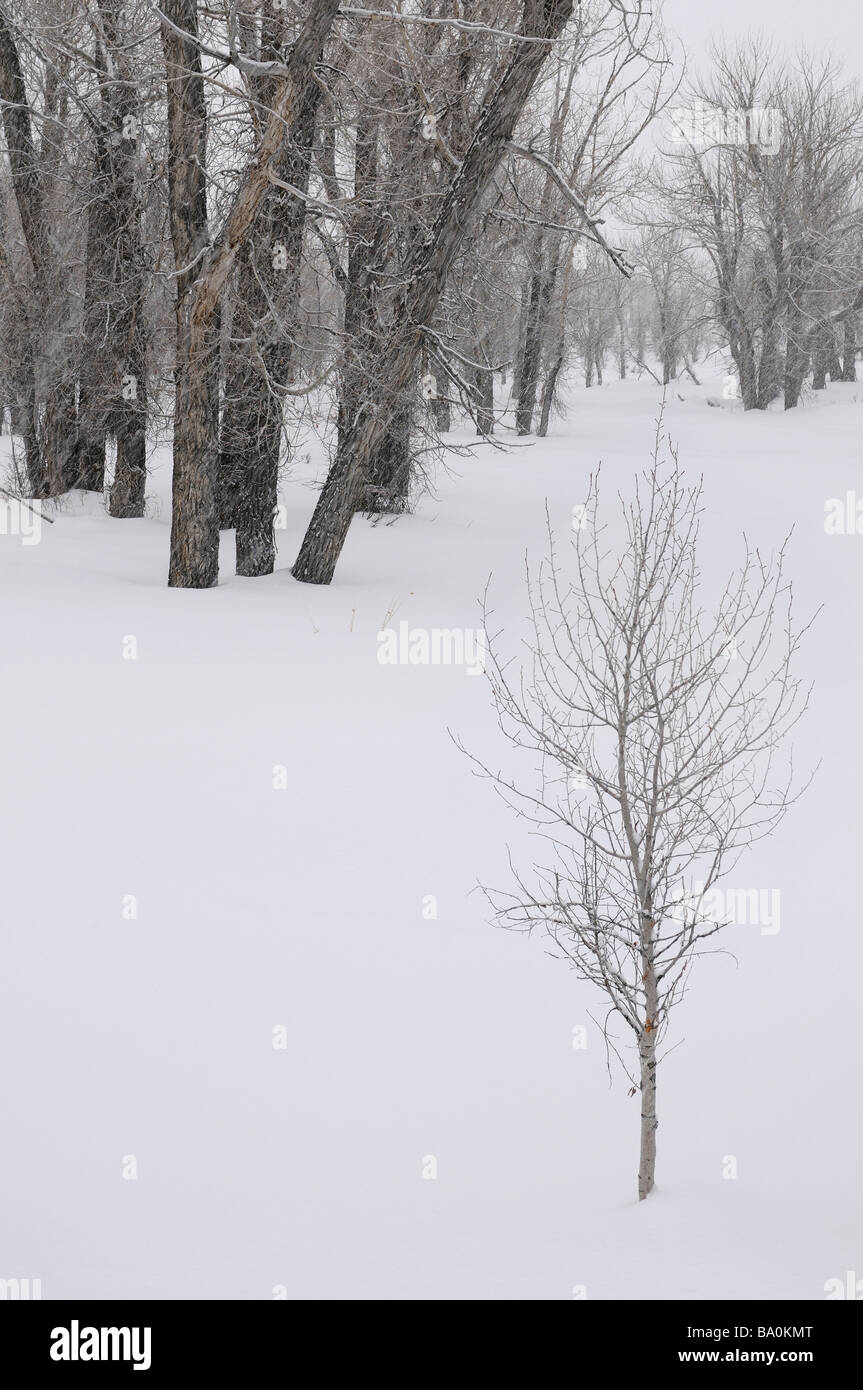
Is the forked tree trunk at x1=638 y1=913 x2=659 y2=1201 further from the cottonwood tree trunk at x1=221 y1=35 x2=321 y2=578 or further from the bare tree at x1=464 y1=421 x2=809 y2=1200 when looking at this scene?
the cottonwood tree trunk at x1=221 y1=35 x2=321 y2=578

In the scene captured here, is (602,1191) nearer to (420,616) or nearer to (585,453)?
(420,616)

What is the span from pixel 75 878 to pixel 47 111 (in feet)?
40.7

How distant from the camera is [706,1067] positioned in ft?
19.9

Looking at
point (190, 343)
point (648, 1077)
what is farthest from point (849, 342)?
point (648, 1077)

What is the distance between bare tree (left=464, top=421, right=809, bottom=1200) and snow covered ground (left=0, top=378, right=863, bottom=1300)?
1.11 feet

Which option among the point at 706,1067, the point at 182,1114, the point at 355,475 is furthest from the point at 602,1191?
the point at 355,475

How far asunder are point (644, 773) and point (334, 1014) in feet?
6.95

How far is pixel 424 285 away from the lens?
36.3 feet

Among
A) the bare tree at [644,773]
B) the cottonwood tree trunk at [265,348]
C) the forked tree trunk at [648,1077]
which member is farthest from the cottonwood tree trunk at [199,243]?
the forked tree trunk at [648,1077]

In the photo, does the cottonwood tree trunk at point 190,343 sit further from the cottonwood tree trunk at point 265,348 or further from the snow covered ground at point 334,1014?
the snow covered ground at point 334,1014

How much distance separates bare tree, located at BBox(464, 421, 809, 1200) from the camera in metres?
4.74

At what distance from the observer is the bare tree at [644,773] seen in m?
4.74

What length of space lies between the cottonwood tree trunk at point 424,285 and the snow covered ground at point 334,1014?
1397 millimetres

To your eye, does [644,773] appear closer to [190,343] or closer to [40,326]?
[190,343]
